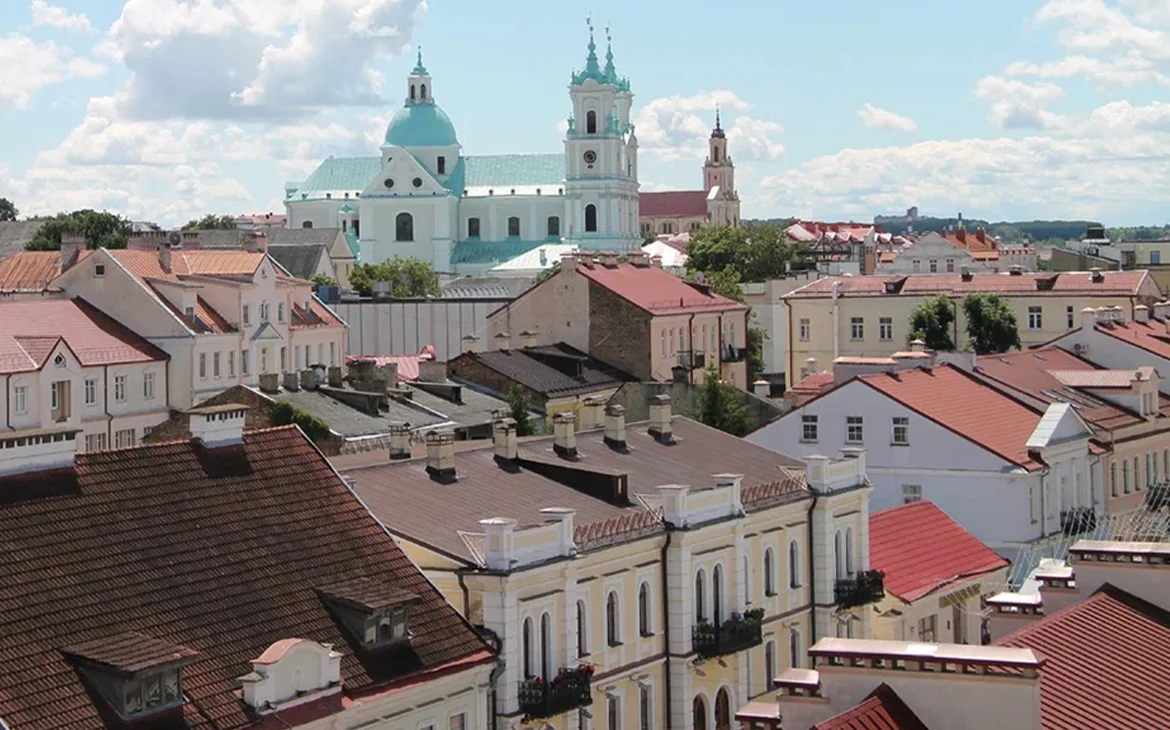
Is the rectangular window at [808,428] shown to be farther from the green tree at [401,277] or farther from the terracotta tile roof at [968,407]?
the green tree at [401,277]

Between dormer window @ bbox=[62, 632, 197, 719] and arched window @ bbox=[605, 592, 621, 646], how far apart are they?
10.6 metres

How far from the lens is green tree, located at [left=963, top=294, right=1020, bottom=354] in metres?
88.5

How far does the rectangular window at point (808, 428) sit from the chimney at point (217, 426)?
2755 cm

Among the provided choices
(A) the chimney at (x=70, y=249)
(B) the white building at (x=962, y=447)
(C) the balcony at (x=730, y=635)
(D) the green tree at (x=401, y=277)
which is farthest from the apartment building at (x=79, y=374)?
(D) the green tree at (x=401, y=277)

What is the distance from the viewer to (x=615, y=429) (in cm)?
4097

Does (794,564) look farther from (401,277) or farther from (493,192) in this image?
(493,192)

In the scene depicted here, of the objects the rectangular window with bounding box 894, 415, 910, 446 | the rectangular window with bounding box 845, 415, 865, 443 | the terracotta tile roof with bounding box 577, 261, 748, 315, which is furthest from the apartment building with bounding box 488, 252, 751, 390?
the rectangular window with bounding box 894, 415, 910, 446

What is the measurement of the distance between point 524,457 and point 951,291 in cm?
5885

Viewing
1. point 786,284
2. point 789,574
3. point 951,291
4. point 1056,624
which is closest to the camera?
point 1056,624

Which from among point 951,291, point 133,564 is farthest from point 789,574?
point 951,291

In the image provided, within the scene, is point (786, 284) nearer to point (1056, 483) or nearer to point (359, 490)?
point (1056, 483)

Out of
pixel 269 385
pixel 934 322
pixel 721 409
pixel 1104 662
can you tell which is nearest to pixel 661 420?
pixel 269 385

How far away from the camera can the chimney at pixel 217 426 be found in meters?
28.1

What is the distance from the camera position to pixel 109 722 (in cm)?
2247
